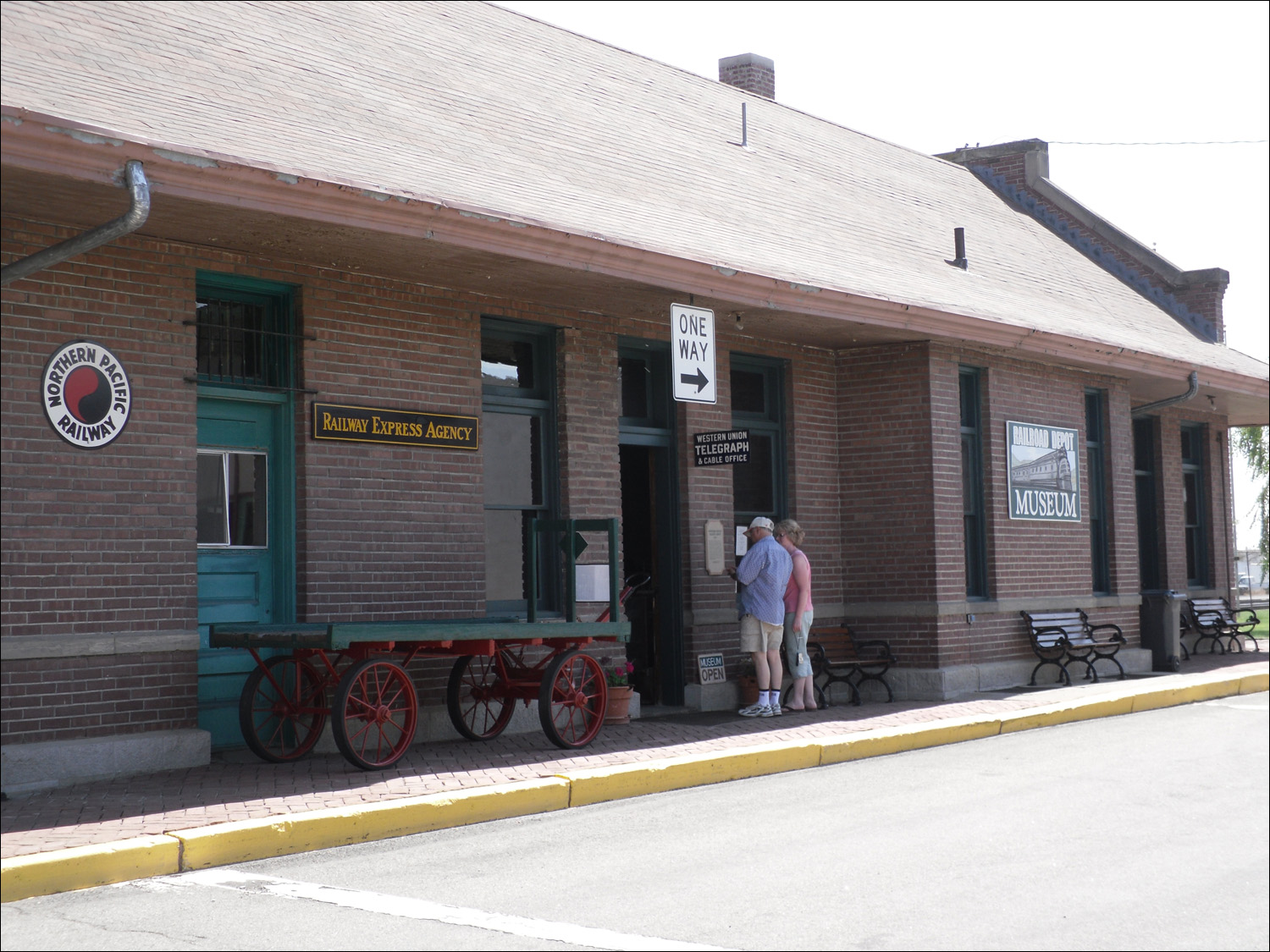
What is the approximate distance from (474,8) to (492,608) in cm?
714

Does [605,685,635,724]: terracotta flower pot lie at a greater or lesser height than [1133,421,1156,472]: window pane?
lesser

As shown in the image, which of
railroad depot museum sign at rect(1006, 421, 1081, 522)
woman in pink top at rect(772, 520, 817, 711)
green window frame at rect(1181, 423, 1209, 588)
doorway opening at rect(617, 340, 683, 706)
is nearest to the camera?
woman in pink top at rect(772, 520, 817, 711)

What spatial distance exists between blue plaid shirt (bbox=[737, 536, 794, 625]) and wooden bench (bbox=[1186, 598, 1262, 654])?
32.6 ft

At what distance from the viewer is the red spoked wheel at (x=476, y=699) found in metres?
10.5

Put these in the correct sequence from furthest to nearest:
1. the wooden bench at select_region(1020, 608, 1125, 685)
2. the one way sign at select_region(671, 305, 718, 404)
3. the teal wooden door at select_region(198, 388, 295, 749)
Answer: the wooden bench at select_region(1020, 608, 1125, 685) → the one way sign at select_region(671, 305, 718, 404) → the teal wooden door at select_region(198, 388, 295, 749)

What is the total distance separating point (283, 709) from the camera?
31.5 feet

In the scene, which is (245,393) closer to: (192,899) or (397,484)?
(397,484)

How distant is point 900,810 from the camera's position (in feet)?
27.7

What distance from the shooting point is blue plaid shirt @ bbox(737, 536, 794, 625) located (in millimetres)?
12336

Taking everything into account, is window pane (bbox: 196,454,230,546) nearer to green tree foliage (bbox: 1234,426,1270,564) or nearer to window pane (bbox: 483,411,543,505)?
window pane (bbox: 483,411,543,505)


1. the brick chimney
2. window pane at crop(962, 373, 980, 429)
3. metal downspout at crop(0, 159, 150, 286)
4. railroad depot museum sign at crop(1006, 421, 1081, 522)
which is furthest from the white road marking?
the brick chimney

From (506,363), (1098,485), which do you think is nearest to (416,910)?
(506,363)

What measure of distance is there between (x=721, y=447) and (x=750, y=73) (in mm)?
9554

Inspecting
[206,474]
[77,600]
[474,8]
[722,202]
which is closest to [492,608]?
[206,474]
